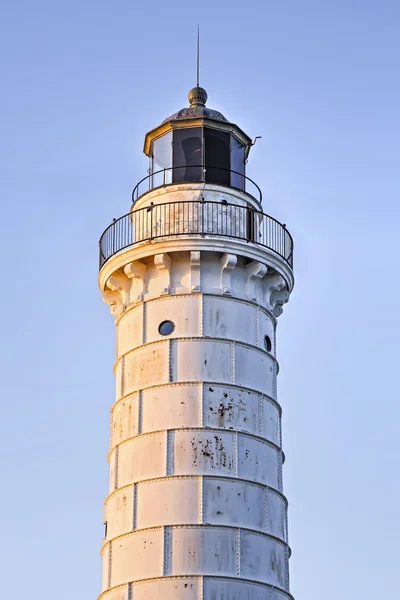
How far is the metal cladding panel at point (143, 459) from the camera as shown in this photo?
3036cm

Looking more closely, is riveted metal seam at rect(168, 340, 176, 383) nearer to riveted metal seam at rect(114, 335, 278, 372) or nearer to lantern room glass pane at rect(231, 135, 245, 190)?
riveted metal seam at rect(114, 335, 278, 372)

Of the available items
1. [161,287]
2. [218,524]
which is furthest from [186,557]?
[161,287]

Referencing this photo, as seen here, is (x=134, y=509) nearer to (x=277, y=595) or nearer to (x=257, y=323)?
(x=277, y=595)

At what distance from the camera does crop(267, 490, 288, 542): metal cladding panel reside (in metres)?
30.6

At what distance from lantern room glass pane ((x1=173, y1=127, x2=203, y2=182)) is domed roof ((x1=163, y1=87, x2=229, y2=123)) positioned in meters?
0.35

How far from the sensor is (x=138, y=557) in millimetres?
29703

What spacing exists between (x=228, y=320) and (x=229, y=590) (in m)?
6.44

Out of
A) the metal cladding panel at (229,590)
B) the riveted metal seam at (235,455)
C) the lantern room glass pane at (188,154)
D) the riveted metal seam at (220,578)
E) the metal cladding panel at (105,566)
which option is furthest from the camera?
the lantern room glass pane at (188,154)

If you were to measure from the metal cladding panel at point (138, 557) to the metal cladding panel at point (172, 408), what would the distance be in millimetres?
2521

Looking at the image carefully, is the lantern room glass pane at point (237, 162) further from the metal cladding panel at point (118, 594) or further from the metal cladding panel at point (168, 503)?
the metal cladding panel at point (118, 594)

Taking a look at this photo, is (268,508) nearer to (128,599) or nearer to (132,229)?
(128,599)

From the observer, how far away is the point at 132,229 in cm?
3338

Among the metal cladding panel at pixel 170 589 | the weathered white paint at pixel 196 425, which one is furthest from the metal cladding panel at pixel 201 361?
the metal cladding panel at pixel 170 589

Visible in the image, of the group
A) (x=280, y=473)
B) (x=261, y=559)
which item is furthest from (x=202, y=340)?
(x=261, y=559)
